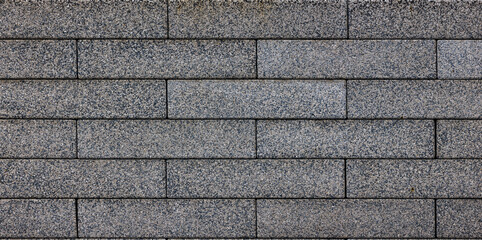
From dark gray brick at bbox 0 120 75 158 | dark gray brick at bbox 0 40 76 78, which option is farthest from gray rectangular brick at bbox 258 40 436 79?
dark gray brick at bbox 0 120 75 158

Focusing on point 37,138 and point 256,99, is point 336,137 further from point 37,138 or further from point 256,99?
point 37,138

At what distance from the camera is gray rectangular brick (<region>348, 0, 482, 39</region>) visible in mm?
4078

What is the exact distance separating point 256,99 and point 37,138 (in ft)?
9.19

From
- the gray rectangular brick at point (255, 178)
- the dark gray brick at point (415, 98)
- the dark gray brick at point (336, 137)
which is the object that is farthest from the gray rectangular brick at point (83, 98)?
the dark gray brick at point (415, 98)

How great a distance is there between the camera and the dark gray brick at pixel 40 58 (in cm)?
413

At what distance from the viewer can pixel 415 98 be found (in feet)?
13.5

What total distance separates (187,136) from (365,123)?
2.24 meters

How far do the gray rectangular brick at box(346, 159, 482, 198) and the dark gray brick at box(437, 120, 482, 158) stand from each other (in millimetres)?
101

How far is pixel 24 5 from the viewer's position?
409 centimetres

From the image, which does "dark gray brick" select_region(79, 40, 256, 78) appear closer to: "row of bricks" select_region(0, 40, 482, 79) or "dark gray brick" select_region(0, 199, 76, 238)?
"row of bricks" select_region(0, 40, 482, 79)

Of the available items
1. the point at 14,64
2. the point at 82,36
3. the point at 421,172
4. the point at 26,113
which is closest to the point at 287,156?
the point at 421,172

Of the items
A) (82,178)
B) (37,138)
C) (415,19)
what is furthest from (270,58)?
(37,138)

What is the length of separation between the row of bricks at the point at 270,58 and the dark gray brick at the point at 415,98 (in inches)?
4.0

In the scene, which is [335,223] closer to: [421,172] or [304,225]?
[304,225]
